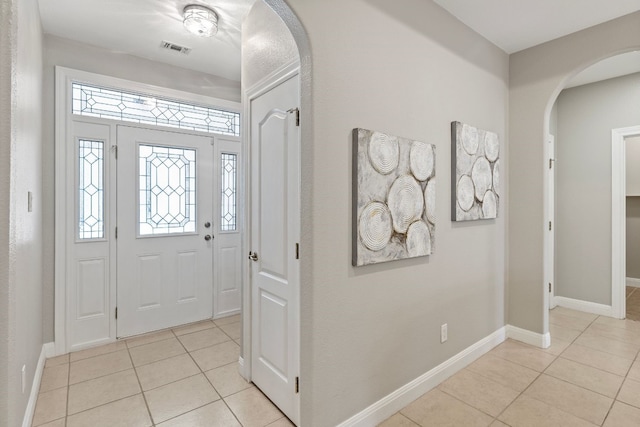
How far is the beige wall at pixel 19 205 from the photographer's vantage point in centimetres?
115

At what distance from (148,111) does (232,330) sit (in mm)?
2468

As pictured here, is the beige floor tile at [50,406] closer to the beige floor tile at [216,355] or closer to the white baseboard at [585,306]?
the beige floor tile at [216,355]

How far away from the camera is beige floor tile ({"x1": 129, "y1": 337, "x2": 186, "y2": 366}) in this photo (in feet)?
9.14

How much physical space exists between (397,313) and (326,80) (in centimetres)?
146

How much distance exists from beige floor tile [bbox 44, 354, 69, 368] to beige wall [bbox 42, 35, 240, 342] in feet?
0.56

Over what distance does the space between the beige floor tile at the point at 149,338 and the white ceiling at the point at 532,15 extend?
3800 mm

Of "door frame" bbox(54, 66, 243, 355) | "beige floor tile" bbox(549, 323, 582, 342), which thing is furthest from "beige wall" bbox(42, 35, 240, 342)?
"beige floor tile" bbox(549, 323, 582, 342)

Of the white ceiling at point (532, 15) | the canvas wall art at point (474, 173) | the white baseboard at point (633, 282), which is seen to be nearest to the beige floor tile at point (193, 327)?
the canvas wall art at point (474, 173)

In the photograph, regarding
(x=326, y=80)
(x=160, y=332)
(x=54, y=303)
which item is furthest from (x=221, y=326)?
(x=326, y=80)

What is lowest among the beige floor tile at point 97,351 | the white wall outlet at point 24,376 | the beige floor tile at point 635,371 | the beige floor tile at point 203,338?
the beige floor tile at point 97,351

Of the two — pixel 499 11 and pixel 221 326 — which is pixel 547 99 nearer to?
pixel 499 11

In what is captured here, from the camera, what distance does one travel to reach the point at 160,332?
338cm

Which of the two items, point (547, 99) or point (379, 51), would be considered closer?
point (379, 51)

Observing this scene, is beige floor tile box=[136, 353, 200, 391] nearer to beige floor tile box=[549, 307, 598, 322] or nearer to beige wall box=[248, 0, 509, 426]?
beige wall box=[248, 0, 509, 426]
